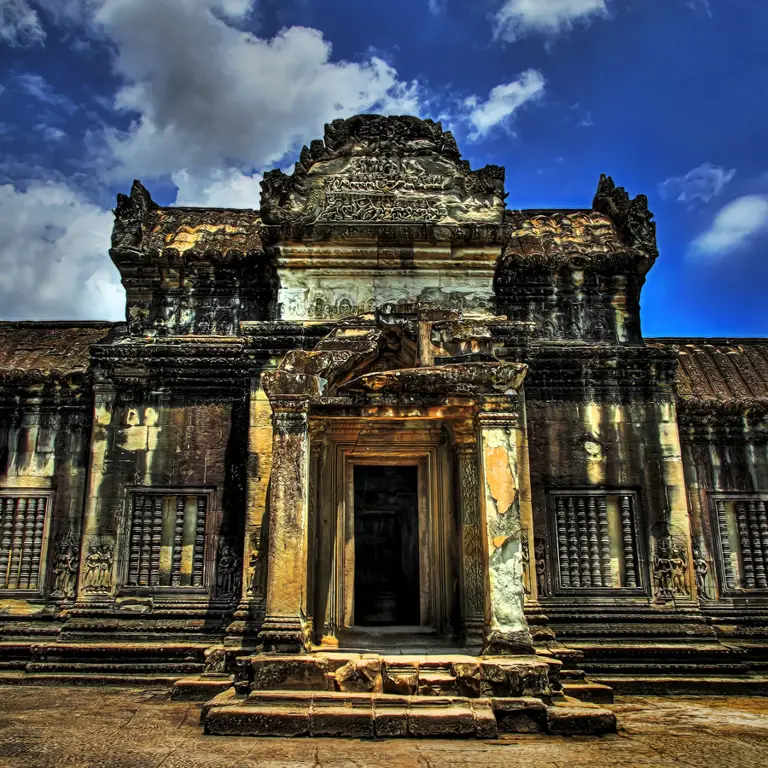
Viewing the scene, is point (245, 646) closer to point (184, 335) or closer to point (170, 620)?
point (170, 620)

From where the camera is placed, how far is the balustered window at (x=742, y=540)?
36.3ft

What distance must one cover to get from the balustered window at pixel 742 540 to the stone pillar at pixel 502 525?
16.3 feet

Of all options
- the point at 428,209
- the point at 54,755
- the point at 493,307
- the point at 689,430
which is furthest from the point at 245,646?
the point at 689,430

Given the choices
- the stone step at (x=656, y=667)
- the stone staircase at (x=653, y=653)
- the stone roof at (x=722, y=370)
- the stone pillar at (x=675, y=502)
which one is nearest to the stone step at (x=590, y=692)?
the stone staircase at (x=653, y=653)

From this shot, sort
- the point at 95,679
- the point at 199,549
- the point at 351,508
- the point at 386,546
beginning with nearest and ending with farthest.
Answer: the point at 95,679 < the point at 351,508 < the point at 199,549 < the point at 386,546

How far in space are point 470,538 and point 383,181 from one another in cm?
547

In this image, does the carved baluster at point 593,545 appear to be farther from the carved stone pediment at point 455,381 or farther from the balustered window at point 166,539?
the balustered window at point 166,539

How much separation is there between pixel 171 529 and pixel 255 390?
2.42 metres

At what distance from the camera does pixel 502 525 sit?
7867 mm

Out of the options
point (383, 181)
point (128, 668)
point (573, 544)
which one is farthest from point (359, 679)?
point (383, 181)

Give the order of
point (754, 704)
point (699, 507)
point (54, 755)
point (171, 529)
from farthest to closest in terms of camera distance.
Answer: point (699, 507), point (171, 529), point (754, 704), point (54, 755)

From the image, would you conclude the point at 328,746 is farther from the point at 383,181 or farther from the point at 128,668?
the point at 383,181

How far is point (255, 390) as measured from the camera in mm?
10117

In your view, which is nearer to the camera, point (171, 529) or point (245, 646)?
point (245, 646)
